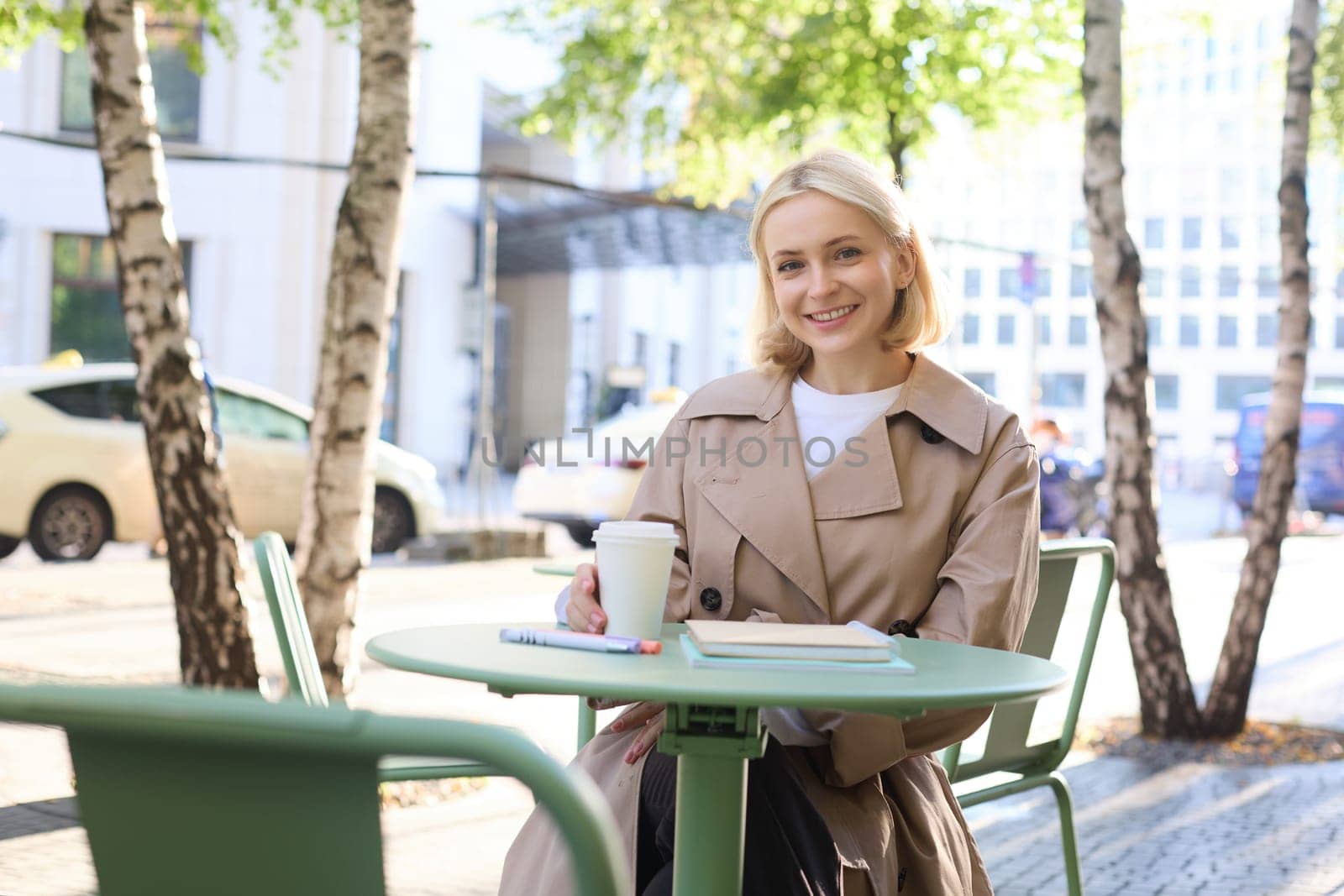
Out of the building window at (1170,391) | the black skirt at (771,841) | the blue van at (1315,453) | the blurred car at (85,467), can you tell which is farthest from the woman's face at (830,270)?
the building window at (1170,391)

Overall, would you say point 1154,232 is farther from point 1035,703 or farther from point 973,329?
point 1035,703

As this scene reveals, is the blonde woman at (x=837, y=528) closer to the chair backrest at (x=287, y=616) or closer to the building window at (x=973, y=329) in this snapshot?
the chair backrest at (x=287, y=616)

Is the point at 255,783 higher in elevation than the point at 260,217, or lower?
lower

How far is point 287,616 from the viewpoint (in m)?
2.61

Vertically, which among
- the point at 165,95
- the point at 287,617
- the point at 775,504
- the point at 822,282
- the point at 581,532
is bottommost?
the point at 581,532

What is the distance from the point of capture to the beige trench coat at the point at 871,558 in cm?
226

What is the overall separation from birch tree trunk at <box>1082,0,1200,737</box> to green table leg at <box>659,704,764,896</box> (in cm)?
461

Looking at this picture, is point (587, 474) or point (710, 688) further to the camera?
point (587, 474)

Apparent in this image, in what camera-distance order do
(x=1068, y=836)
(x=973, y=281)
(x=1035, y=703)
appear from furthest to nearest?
(x=973, y=281) < (x=1068, y=836) < (x=1035, y=703)

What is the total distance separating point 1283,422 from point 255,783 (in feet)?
20.8

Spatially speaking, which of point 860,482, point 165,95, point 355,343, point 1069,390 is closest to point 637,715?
point 860,482

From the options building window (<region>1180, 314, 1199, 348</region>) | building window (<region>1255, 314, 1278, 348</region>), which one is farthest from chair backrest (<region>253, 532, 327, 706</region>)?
building window (<region>1180, 314, 1199, 348</region>)

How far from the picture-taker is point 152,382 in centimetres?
471

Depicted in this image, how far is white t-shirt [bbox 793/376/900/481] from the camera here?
2.66 m
